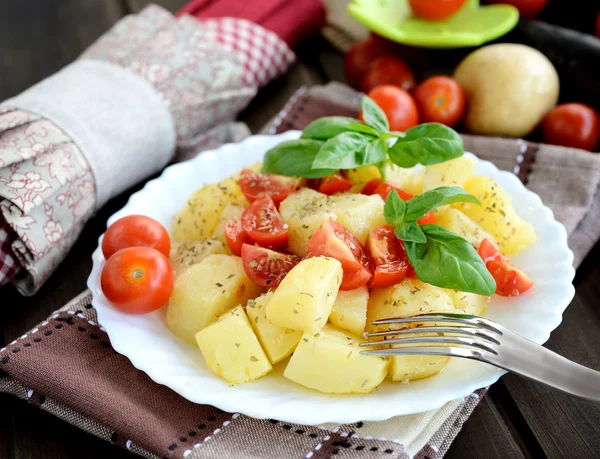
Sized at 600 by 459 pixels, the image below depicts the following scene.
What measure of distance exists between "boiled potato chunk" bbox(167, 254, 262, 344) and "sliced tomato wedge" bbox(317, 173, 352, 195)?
427 millimetres

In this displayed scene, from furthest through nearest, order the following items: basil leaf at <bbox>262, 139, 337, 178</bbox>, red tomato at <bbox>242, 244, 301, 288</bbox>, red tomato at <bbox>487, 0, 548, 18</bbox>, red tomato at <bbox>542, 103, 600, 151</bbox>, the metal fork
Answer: red tomato at <bbox>487, 0, 548, 18</bbox> → red tomato at <bbox>542, 103, 600, 151</bbox> → basil leaf at <bbox>262, 139, 337, 178</bbox> → red tomato at <bbox>242, 244, 301, 288</bbox> → the metal fork

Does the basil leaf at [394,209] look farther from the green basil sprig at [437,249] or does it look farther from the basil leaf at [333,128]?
the basil leaf at [333,128]

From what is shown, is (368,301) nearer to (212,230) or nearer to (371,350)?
(371,350)

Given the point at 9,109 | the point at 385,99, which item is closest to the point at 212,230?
the point at 9,109

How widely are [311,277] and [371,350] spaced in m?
0.25

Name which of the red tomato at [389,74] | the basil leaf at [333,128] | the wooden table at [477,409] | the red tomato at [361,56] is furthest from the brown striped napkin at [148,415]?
the red tomato at [361,56]

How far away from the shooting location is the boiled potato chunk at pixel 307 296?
1.67m

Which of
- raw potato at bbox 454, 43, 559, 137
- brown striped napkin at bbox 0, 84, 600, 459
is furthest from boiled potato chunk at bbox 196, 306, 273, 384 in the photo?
raw potato at bbox 454, 43, 559, 137

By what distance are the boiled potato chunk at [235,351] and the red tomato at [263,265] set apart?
0.55ft

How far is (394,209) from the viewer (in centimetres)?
186

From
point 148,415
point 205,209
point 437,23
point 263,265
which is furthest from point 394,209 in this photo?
point 437,23

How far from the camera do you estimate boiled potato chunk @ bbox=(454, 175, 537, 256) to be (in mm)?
2117

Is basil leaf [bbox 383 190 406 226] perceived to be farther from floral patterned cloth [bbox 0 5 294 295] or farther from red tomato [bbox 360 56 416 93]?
red tomato [bbox 360 56 416 93]

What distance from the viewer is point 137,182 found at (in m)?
2.85
